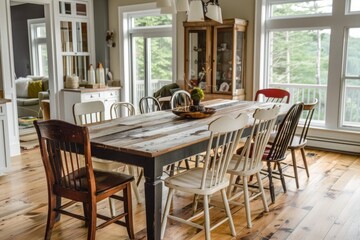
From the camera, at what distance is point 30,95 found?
8359 millimetres

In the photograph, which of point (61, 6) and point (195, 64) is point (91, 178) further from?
point (61, 6)

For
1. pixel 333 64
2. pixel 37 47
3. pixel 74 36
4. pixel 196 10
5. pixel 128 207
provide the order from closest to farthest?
pixel 128 207
pixel 196 10
pixel 333 64
pixel 74 36
pixel 37 47

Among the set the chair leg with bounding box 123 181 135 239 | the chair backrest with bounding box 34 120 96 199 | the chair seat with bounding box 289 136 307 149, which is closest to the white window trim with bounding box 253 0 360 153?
the chair seat with bounding box 289 136 307 149

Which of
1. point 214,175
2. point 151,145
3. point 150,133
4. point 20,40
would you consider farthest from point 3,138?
point 20,40

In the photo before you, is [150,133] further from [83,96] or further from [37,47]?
[37,47]

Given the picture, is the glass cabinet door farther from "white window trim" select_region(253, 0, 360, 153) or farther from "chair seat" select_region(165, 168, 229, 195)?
"chair seat" select_region(165, 168, 229, 195)

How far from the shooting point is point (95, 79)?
6633 mm

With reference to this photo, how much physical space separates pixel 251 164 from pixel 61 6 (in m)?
4.72

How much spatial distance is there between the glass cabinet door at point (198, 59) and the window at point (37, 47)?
15.3 feet

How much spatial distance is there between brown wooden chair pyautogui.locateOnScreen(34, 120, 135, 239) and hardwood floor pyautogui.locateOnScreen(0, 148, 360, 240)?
332 mm

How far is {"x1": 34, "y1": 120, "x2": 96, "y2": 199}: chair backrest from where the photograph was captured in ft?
7.48

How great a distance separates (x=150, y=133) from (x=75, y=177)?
24.4 inches

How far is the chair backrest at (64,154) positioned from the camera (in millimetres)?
2281

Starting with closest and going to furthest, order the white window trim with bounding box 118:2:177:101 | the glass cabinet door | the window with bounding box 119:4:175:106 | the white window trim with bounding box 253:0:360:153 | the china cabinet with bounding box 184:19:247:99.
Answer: the white window trim with bounding box 253:0:360:153 < the china cabinet with bounding box 184:19:247:99 < the glass cabinet door < the window with bounding box 119:4:175:106 < the white window trim with bounding box 118:2:177:101
